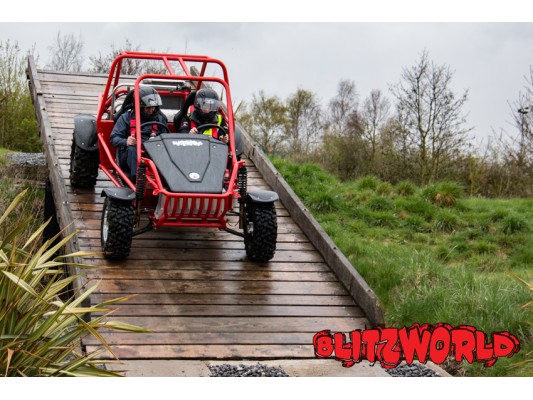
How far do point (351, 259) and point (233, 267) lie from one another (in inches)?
70.4

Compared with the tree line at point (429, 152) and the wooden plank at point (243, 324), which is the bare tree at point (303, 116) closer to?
the tree line at point (429, 152)

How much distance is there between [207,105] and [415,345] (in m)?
3.03

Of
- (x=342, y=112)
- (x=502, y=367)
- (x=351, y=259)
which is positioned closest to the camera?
(x=502, y=367)

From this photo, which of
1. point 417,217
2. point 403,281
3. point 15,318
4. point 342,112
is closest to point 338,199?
point 417,217

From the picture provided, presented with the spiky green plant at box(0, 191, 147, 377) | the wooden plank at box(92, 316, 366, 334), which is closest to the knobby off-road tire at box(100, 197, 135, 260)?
the wooden plank at box(92, 316, 366, 334)

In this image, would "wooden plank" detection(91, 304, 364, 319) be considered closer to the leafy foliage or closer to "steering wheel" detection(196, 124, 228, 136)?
"steering wheel" detection(196, 124, 228, 136)

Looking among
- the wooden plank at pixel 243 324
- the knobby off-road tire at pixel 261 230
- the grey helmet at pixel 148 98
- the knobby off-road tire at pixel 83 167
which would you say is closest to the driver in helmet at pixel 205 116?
the grey helmet at pixel 148 98

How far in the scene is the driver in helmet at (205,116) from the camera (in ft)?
27.2

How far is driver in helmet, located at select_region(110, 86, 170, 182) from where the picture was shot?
8109 mm

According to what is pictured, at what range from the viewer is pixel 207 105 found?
828 centimetres

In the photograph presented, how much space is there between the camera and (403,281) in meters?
8.34

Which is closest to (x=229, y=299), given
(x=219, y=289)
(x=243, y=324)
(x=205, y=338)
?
(x=219, y=289)

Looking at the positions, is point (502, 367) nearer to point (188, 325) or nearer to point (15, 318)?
point (188, 325)

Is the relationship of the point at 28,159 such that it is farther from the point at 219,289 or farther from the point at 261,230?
the point at 219,289
